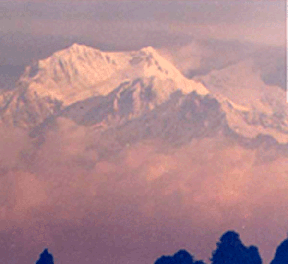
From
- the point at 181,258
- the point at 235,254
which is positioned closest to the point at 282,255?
the point at 235,254

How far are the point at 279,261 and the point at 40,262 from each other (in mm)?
52893

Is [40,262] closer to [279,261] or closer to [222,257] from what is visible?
[222,257]

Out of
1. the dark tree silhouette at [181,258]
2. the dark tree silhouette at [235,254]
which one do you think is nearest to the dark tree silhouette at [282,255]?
the dark tree silhouette at [235,254]

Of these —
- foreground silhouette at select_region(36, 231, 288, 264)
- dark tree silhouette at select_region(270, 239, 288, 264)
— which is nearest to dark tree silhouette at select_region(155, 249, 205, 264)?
foreground silhouette at select_region(36, 231, 288, 264)

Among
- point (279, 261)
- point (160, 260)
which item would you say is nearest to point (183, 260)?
point (160, 260)

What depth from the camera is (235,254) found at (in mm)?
188500

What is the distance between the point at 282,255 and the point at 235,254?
1124 centimetres

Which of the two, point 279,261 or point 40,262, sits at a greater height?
point 40,262

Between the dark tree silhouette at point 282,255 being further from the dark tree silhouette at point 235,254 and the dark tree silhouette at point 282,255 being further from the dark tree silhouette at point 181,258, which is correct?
the dark tree silhouette at point 181,258

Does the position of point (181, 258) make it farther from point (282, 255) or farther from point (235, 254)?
point (282, 255)

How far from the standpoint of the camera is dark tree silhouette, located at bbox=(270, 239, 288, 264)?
595 ft

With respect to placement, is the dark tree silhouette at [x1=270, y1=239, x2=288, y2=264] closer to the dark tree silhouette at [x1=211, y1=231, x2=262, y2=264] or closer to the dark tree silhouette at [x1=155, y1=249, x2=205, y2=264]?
the dark tree silhouette at [x1=211, y1=231, x2=262, y2=264]

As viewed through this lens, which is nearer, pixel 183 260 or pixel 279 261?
pixel 279 261

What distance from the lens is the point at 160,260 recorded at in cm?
19738
